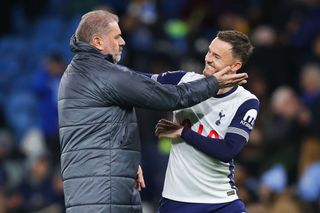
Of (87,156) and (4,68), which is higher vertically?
(87,156)

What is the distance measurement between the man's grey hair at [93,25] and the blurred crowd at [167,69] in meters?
3.96

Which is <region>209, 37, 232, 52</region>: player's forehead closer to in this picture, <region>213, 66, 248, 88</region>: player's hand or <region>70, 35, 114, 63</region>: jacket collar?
<region>213, 66, 248, 88</region>: player's hand

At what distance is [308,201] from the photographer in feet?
32.8

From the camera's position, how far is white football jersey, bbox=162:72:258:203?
6.58 metres

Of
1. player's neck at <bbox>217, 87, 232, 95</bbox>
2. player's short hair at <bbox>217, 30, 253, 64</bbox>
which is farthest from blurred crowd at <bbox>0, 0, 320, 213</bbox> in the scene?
player's short hair at <bbox>217, 30, 253, 64</bbox>

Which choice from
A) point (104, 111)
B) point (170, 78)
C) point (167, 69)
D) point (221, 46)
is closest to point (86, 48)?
point (104, 111)

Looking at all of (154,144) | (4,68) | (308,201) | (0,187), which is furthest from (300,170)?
(4,68)

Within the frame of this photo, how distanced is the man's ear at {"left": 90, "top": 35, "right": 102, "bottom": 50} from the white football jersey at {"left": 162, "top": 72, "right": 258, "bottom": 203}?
0.67m

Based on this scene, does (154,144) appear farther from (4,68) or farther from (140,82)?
(140,82)

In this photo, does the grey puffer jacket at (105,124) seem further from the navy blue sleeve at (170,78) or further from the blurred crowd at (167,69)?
the blurred crowd at (167,69)

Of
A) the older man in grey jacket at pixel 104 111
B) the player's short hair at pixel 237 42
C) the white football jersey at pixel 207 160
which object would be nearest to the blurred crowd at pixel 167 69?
the white football jersey at pixel 207 160

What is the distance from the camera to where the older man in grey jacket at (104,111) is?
6.21 m

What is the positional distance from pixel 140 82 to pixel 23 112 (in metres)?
7.85

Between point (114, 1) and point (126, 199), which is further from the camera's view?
point (114, 1)
